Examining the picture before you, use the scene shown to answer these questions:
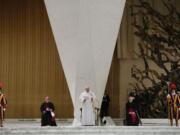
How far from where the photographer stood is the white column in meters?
15.3

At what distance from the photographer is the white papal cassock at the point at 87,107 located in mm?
14891

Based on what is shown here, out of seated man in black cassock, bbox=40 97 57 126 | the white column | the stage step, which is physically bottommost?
the stage step

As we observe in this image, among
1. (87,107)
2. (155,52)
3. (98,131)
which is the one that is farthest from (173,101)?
(155,52)

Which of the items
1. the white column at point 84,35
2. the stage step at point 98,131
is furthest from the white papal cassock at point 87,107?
the stage step at point 98,131

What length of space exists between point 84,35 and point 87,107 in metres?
2.22

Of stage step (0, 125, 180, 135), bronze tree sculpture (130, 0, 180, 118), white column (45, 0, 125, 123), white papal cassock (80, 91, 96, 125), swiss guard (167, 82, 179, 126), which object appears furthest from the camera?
bronze tree sculpture (130, 0, 180, 118)

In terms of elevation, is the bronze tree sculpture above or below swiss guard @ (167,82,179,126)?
above

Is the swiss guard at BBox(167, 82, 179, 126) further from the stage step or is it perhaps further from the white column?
the white column

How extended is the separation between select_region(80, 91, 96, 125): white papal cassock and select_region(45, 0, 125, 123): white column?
22.7 inches

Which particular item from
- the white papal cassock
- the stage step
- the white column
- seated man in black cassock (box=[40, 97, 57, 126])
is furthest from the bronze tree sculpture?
the stage step

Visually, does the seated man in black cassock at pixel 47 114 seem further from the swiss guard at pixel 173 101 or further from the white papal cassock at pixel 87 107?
the swiss guard at pixel 173 101

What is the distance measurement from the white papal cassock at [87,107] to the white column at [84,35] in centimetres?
58

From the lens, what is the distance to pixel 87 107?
15.0 meters

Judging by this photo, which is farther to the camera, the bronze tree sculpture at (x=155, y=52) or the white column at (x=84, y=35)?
the bronze tree sculpture at (x=155, y=52)
